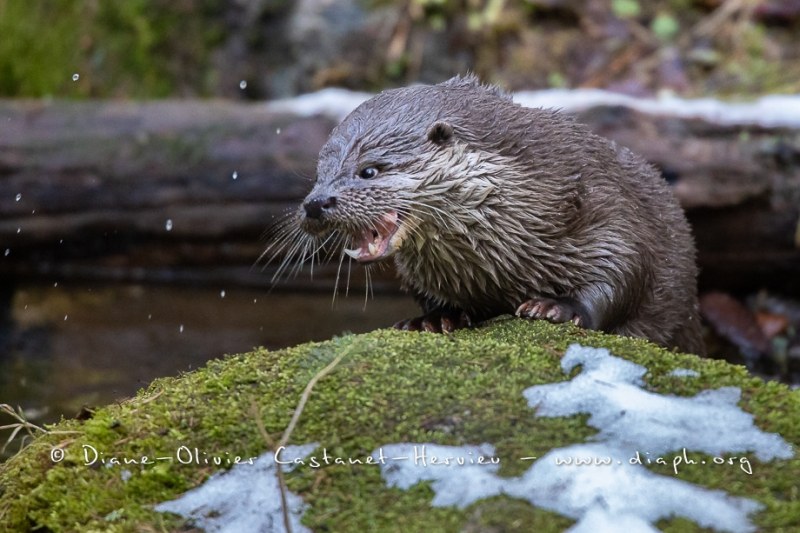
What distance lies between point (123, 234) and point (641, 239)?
3818mm

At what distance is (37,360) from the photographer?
5586 millimetres

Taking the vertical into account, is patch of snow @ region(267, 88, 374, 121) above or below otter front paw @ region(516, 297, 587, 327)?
above

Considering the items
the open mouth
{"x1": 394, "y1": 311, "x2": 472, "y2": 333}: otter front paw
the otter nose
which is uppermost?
the otter nose

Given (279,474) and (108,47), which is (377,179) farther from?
(108,47)

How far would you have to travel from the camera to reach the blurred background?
5484mm

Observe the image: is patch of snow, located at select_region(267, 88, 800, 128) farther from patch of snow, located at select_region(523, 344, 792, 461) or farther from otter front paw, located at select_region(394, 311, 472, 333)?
patch of snow, located at select_region(523, 344, 792, 461)

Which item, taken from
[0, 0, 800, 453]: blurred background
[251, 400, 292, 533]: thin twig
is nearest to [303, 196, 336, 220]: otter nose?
[251, 400, 292, 533]: thin twig

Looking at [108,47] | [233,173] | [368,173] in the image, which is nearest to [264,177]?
[233,173]

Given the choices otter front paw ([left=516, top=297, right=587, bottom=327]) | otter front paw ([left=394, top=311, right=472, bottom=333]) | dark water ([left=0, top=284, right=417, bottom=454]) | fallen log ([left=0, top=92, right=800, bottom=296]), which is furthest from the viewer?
fallen log ([left=0, top=92, right=800, bottom=296])

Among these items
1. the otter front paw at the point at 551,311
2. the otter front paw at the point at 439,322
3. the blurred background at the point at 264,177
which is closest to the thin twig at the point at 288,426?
the otter front paw at the point at 551,311

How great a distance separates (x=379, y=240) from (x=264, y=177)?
9.22 ft

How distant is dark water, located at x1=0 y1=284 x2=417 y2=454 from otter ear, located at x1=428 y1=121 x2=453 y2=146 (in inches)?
94.4

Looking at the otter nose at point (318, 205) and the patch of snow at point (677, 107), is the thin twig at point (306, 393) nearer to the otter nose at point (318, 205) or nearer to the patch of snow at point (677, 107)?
the otter nose at point (318, 205)

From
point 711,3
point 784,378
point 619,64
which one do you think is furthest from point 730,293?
point 711,3
